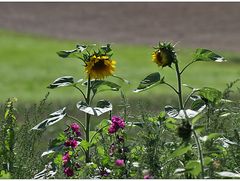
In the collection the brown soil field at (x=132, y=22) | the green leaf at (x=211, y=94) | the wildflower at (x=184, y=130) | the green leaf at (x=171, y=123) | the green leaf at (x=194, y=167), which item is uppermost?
the brown soil field at (x=132, y=22)

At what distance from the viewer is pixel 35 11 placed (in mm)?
25891

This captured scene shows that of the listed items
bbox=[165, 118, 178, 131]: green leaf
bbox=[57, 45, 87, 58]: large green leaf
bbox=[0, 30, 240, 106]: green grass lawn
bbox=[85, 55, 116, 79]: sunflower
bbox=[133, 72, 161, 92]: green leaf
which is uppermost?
bbox=[0, 30, 240, 106]: green grass lawn

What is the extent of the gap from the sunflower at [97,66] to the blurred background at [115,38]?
8.23 metres

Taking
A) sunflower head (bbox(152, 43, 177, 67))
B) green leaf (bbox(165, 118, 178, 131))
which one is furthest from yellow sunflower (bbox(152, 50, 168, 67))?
green leaf (bbox(165, 118, 178, 131))

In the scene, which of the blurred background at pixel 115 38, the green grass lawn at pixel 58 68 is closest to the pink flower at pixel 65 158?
the blurred background at pixel 115 38

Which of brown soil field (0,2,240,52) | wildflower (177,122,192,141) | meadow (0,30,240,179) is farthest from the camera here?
brown soil field (0,2,240,52)

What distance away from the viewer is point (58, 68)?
17.1 metres

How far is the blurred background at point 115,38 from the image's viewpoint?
1568cm

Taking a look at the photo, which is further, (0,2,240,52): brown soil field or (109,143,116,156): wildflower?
(0,2,240,52): brown soil field

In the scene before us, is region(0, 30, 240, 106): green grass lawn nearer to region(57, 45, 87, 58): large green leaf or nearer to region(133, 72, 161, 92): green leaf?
region(57, 45, 87, 58): large green leaf

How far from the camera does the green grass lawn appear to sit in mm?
14781

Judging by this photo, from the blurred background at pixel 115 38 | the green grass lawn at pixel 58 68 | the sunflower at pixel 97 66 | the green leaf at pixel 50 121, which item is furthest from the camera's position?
the blurred background at pixel 115 38

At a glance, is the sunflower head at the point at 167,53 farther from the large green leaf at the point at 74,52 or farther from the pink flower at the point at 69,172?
the pink flower at the point at 69,172

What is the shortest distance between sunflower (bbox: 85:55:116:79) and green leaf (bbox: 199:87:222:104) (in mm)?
517
